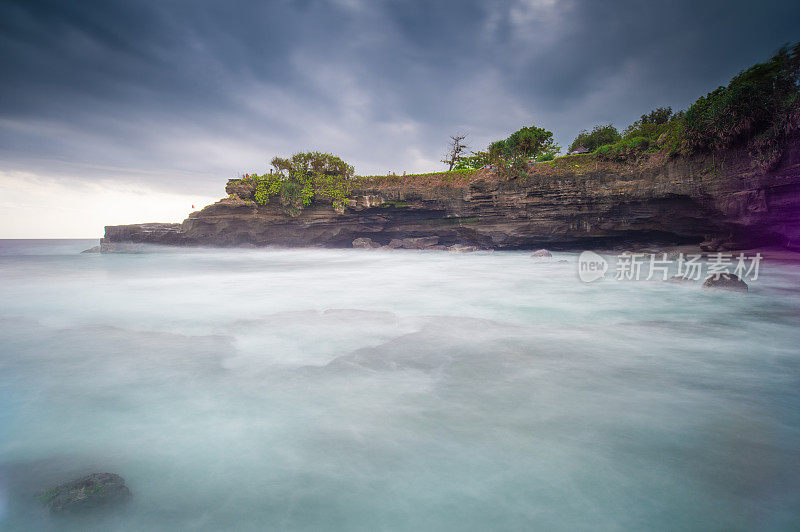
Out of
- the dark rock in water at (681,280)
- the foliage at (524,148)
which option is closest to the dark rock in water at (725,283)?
the dark rock in water at (681,280)

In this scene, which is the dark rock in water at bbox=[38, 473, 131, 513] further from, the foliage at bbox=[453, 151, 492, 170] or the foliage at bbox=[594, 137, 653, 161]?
the foliage at bbox=[453, 151, 492, 170]

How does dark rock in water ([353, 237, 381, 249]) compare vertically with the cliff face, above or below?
below

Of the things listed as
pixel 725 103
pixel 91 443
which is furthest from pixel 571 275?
pixel 91 443

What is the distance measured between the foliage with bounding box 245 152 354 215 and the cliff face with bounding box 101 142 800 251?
2.61 feet

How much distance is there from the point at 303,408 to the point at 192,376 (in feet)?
4.12

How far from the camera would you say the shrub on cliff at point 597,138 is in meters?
23.8

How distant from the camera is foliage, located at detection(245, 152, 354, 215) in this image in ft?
74.2

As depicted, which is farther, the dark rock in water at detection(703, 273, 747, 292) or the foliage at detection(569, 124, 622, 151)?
the foliage at detection(569, 124, 622, 151)

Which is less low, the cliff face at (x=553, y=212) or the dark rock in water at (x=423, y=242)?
the cliff face at (x=553, y=212)

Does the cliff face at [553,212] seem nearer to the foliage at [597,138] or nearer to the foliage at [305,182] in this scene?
the foliage at [305,182]

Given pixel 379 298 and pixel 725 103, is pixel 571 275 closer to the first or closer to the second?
pixel 379 298

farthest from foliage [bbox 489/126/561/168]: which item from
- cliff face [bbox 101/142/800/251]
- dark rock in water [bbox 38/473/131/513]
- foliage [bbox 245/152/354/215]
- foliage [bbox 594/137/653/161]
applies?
dark rock in water [bbox 38/473/131/513]

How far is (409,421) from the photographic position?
2.38 meters

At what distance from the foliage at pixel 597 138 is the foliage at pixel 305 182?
16.6 meters
